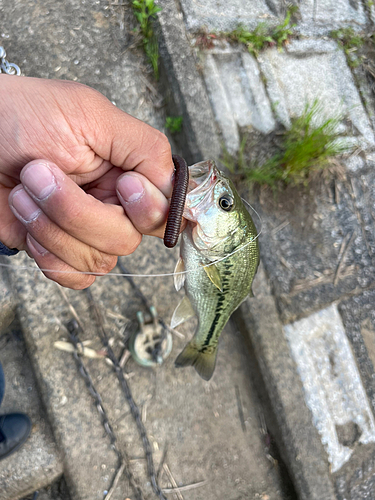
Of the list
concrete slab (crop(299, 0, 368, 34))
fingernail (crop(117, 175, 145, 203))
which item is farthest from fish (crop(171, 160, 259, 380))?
concrete slab (crop(299, 0, 368, 34))

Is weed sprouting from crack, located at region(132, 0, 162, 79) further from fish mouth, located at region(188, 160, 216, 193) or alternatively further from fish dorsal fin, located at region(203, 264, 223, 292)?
fish dorsal fin, located at region(203, 264, 223, 292)

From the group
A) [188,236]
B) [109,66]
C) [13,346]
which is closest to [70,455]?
[13,346]

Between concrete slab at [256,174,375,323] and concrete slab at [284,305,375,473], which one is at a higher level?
concrete slab at [256,174,375,323]

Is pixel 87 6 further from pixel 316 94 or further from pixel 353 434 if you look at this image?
pixel 353 434

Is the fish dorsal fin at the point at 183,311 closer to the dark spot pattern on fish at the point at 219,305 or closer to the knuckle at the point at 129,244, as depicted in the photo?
the dark spot pattern on fish at the point at 219,305

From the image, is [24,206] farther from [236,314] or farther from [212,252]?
[236,314]

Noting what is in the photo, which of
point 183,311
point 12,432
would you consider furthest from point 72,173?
point 12,432

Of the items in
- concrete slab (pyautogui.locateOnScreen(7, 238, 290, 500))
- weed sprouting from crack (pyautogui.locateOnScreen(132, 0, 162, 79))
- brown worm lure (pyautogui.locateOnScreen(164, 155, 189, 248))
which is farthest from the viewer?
weed sprouting from crack (pyautogui.locateOnScreen(132, 0, 162, 79))

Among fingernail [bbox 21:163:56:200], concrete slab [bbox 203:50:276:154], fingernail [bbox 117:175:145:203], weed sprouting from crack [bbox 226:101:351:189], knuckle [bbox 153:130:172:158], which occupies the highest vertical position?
fingernail [bbox 21:163:56:200]
